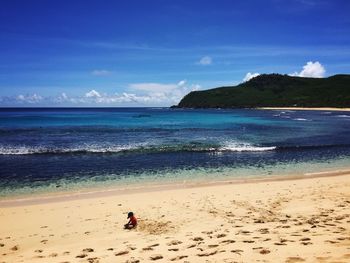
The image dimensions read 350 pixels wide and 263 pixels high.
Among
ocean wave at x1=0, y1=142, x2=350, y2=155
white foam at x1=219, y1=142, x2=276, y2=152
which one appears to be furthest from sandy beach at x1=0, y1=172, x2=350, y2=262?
ocean wave at x1=0, y1=142, x2=350, y2=155

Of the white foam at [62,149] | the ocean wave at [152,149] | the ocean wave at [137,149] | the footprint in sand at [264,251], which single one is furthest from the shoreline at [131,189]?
the white foam at [62,149]

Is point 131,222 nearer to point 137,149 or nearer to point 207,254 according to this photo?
point 207,254

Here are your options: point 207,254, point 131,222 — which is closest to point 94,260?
point 207,254

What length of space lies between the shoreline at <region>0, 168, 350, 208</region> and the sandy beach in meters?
0.47

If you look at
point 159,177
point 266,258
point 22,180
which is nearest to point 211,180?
point 159,177

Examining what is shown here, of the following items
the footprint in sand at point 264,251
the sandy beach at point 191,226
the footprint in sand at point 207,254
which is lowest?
the sandy beach at point 191,226

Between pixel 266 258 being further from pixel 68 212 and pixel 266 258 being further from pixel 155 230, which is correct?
pixel 68 212

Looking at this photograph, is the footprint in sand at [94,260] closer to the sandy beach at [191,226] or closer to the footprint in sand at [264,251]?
the sandy beach at [191,226]

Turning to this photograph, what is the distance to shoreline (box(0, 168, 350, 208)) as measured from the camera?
16.7 m

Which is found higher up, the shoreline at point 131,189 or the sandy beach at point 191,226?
the sandy beach at point 191,226

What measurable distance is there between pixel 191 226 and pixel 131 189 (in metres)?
7.61

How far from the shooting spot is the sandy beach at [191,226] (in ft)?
28.4

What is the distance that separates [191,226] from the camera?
11.7 meters

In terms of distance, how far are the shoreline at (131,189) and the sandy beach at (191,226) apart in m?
0.47
